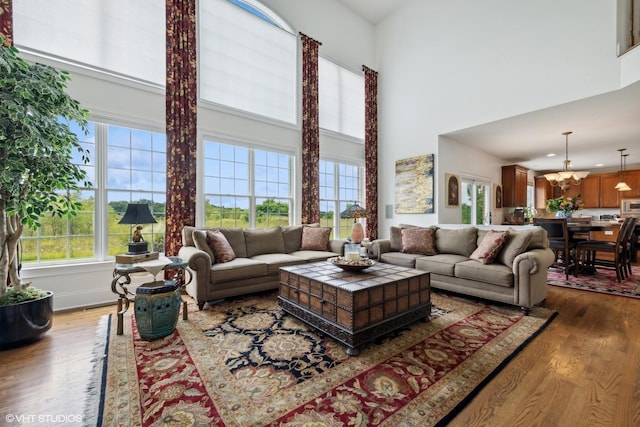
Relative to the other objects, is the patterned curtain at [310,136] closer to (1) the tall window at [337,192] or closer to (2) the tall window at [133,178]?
(1) the tall window at [337,192]

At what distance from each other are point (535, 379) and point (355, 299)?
1.29 meters

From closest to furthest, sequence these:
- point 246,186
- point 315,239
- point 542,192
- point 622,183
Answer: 1. point 315,239
2. point 246,186
3. point 622,183
4. point 542,192

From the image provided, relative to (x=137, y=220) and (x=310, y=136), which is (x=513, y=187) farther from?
(x=137, y=220)

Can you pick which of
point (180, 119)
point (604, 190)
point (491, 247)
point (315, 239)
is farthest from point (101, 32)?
point (604, 190)

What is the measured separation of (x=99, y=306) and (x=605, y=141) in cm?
965

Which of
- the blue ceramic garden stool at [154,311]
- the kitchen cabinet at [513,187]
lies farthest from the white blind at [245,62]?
the kitchen cabinet at [513,187]

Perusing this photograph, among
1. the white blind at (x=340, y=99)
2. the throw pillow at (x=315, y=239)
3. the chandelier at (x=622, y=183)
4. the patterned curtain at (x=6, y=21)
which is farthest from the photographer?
the chandelier at (x=622, y=183)

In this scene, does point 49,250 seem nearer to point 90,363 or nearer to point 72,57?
point 90,363

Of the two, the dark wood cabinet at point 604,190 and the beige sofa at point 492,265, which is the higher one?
the dark wood cabinet at point 604,190

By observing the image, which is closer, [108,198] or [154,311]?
[154,311]

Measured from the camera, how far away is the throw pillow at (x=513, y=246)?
325 cm

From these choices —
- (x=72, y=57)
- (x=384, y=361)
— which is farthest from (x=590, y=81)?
(x=72, y=57)

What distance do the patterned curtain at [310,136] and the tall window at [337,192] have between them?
501 millimetres

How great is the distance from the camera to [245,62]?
4898 mm
